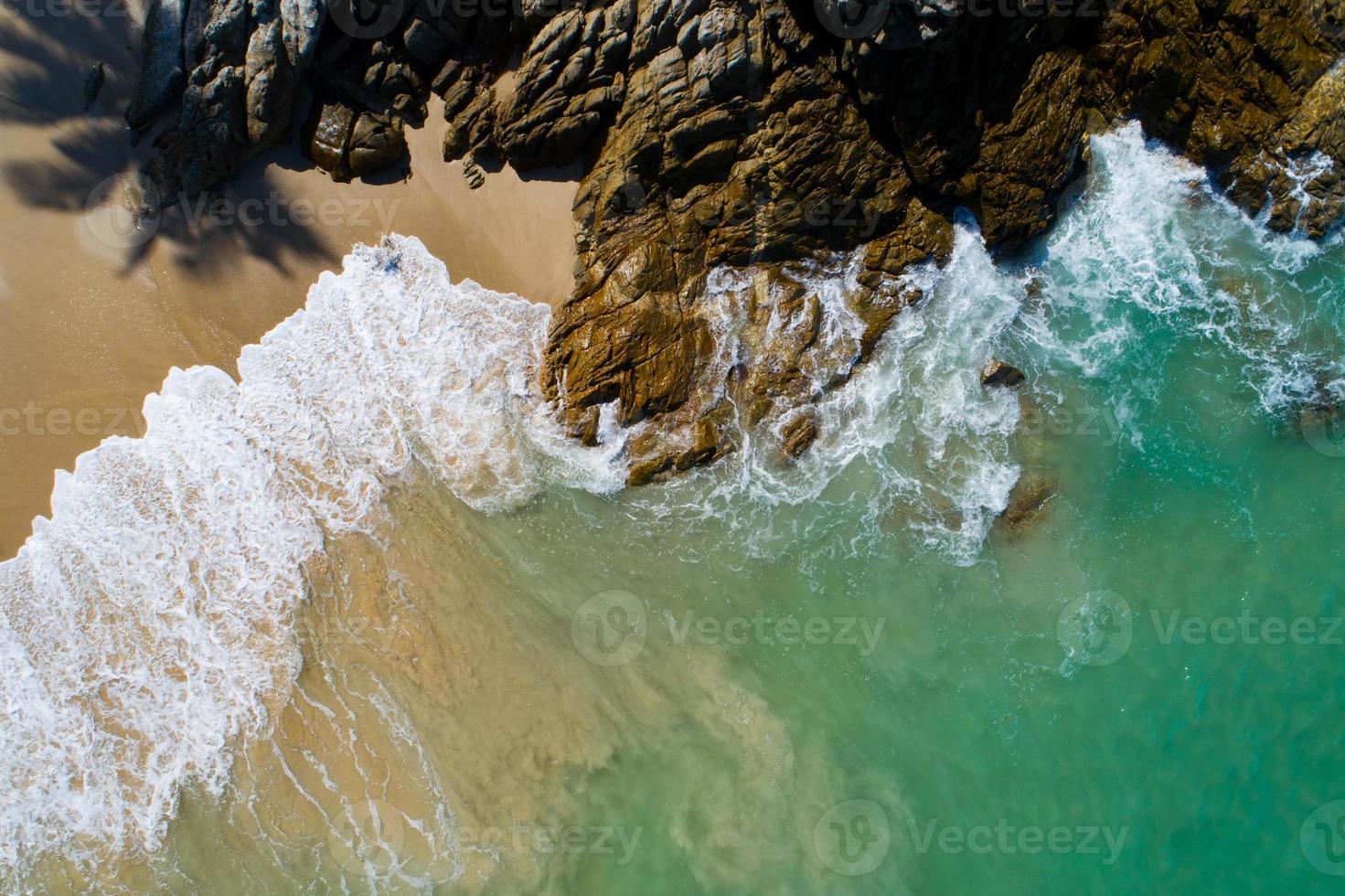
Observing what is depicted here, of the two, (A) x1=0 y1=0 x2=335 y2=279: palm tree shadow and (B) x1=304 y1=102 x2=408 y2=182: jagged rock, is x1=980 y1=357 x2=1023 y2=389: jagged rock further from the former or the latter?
(A) x1=0 y1=0 x2=335 y2=279: palm tree shadow

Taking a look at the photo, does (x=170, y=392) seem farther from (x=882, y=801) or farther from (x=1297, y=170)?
(x=1297, y=170)

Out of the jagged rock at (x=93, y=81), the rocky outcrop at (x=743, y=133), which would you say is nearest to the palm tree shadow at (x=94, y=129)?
the jagged rock at (x=93, y=81)

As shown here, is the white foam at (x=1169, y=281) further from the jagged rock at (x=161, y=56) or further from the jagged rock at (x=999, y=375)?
the jagged rock at (x=161, y=56)

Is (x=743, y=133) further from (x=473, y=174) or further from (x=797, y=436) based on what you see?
(x=797, y=436)

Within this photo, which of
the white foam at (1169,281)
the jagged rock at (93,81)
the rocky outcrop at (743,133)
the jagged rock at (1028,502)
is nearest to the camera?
the rocky outcrop at (743,133)

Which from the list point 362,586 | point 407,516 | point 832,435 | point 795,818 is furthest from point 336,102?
point 795,818

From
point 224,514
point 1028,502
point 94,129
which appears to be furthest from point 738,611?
point 94,129
